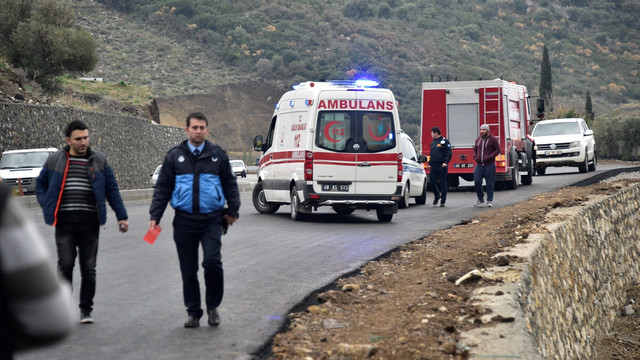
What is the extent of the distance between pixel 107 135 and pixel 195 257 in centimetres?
3504

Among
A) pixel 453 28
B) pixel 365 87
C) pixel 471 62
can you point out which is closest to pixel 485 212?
pixel 365 87

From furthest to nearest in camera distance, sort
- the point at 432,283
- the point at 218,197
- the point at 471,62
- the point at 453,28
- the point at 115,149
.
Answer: the point at 453,28
the point at 471,62
the point at 115,149
the point at 432,283
the point at 218,197

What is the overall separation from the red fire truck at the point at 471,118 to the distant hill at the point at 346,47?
4982 centimetres

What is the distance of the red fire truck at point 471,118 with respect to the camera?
27.0m

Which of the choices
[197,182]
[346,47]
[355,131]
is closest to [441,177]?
[355,131]

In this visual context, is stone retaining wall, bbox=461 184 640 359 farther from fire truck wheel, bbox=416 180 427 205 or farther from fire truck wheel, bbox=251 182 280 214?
fire truck wheel, bbox=251 182 280 214

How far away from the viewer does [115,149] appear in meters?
42.2

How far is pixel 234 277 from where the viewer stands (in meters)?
10.5

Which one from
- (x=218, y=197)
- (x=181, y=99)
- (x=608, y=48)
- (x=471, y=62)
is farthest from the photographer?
(x=608, y=48)

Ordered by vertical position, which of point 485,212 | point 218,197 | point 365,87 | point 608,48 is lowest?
point 485,212

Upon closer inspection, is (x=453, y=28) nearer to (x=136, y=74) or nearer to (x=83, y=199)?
(x=136, y=74)

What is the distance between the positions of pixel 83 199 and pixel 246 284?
8.87ft

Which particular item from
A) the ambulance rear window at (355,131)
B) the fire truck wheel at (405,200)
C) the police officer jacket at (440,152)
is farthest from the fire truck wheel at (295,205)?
the police officer jacket at (440,152)

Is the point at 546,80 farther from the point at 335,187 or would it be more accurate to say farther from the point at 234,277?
the point at 234,277
